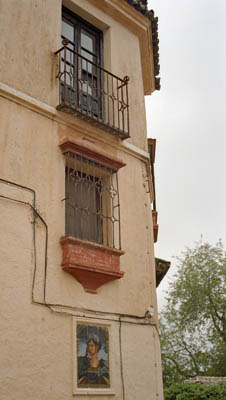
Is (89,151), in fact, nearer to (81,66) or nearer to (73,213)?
(73,213)

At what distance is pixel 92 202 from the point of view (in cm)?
812

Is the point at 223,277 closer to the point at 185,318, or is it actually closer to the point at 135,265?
the point at 185,318

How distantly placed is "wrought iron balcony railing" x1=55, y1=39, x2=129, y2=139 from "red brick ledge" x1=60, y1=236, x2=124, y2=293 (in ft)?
6.80

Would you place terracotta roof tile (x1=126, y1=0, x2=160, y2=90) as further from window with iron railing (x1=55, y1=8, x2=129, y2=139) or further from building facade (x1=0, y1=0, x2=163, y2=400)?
window with iron railing (x1=55, y1=8, x2=129, y2=139)

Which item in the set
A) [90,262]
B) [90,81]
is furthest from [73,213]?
[90,81]

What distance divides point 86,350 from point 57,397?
0.75 m

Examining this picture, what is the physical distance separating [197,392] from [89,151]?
11125 millimetres

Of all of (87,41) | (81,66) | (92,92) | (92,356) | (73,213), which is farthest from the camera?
(87,41)

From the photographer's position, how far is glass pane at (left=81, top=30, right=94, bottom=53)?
9180 mm

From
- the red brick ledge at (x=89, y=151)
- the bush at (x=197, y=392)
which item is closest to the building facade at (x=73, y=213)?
the red brick ledge at (x=89, y=151)

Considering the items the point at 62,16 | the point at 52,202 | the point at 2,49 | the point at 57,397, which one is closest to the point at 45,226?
the point at 52,202

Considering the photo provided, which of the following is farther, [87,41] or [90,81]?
[87,41]

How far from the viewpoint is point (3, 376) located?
5.78 m

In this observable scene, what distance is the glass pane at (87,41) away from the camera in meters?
9.18
